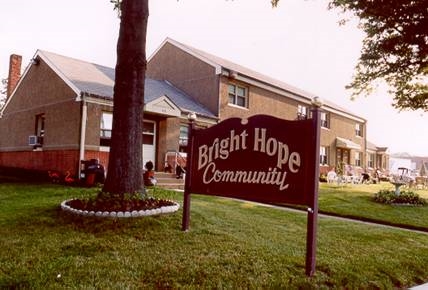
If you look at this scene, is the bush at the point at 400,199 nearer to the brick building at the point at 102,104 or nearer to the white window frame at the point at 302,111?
the brick building at the point at 102,104

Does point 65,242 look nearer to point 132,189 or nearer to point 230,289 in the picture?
point 132,189

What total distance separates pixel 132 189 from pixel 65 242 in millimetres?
2307

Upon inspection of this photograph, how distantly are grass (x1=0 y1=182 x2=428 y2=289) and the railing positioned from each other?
412 inches

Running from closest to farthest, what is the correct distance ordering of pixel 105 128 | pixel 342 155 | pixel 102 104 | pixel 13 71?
pixel 102 104 → pixel 105 128 → pixel 13 71 → pixel 342 155

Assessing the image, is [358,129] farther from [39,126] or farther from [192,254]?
[192,254]

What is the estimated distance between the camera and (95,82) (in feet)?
59.6

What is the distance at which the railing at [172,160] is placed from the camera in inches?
737

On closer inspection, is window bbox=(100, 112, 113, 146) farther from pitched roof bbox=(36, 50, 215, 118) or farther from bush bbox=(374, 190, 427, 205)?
bush bbox=(374, 190, 427, 205)

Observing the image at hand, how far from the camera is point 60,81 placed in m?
18.2

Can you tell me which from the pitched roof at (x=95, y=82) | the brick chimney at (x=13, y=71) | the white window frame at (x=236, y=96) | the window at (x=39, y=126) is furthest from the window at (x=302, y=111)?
the brick chimney at (x=13, y=71)

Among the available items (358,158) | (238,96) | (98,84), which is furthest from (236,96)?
(358,158)

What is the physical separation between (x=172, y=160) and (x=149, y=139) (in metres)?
1.52

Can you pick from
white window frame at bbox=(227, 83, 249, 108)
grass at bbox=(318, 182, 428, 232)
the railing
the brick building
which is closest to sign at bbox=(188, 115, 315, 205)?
grass at bbox=(318, 182, 428, 232)

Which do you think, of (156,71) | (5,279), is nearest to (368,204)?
(5,279)
